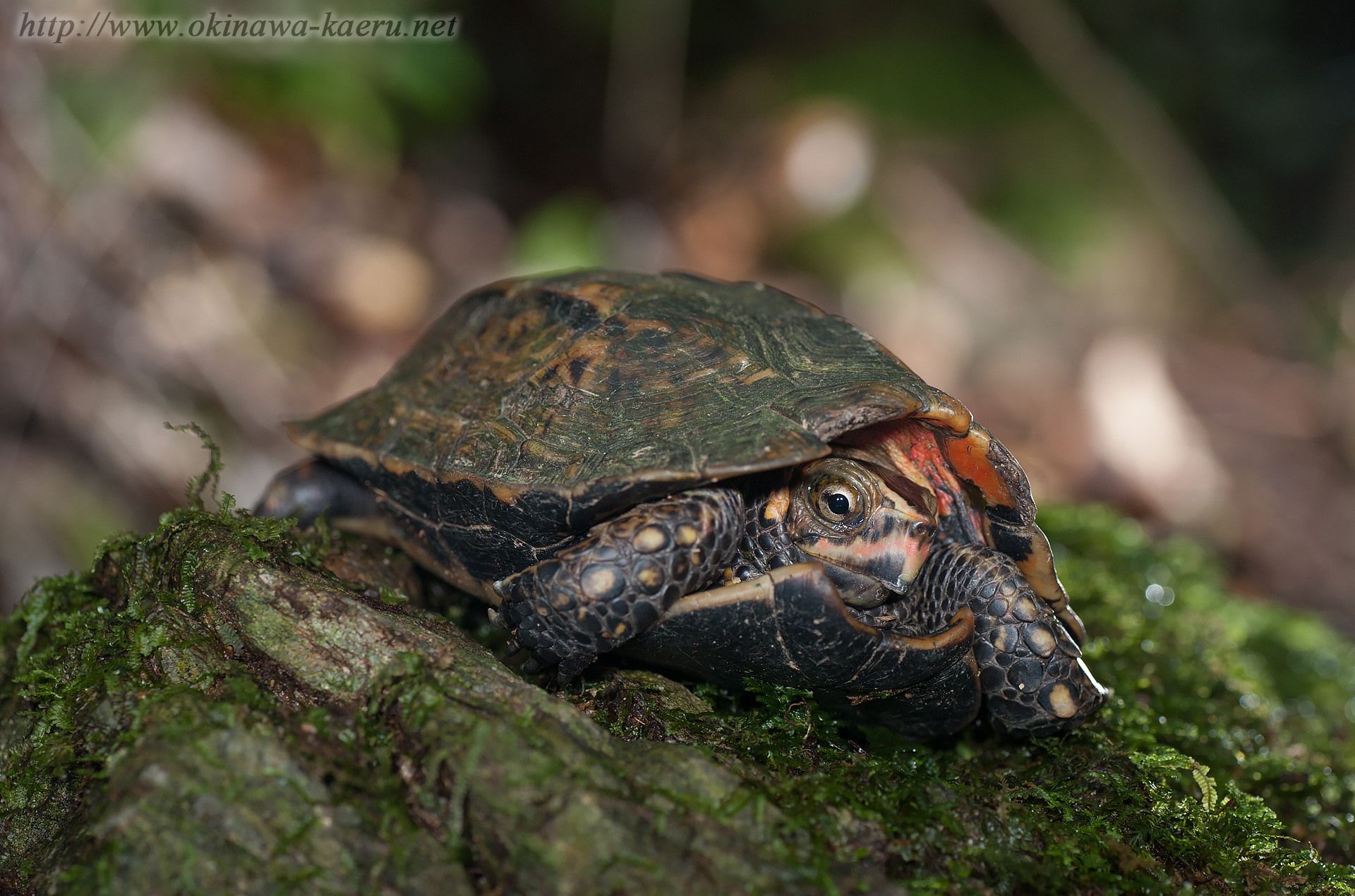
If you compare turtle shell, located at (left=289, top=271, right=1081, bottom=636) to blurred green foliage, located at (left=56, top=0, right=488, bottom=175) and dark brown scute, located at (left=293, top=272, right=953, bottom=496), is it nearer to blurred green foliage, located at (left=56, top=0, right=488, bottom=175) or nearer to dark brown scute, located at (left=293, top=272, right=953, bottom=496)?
dark brown scute, located at (left=293, top=272, right=953, bottom=496)

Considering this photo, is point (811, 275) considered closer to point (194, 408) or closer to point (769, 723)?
point (194, 408)

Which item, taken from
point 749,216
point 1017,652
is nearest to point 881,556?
point 1017,652

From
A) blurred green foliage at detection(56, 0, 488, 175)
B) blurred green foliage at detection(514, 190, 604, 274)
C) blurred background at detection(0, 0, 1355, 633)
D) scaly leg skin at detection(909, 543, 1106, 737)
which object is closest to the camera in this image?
scaly leg skin at detection(909, 543, 1106, 737)

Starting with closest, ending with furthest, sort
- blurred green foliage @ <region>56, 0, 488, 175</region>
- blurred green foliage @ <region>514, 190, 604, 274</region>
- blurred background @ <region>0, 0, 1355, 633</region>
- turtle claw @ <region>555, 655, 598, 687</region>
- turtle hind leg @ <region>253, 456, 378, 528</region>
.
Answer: turtle claw @ <region>555, 655, 598, 687</region>
turtle hind leg @ <region>253, 456, 378, 528</region>
blurred background @ <region>0, 0, 1355, 633</region>
blurred green foliage @ <region>56, 0, 488, 175</region>
blurred green foliage @ <region>514, 190, 604, 274</region>

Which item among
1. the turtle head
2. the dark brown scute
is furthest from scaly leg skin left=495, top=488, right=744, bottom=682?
the turtle head

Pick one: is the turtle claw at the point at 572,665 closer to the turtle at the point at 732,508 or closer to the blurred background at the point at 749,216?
the turtle at the point at 732,508

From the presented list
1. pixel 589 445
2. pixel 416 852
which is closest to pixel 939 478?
pixel 589 445

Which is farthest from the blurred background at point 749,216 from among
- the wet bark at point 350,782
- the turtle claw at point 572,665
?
the turtle claw at point 572,665
